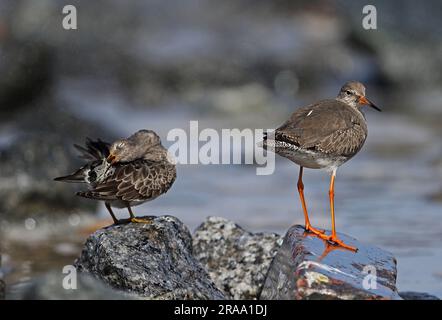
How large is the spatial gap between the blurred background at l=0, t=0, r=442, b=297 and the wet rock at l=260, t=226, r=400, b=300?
131 centimetres

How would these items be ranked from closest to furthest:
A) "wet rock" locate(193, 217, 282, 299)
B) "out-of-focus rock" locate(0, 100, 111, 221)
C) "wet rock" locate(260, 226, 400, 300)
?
"wet rock" locate(260, 226, 400, 300)
"wet rock" locate(193, 217, 282, 299)
"out-of-focus rock" locate(0, 100, 111, 221)

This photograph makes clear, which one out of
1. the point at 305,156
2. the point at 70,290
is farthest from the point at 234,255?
the point at 70,290

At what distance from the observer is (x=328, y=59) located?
19.3 meters

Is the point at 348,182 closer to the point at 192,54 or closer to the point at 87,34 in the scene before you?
the point at 192,54

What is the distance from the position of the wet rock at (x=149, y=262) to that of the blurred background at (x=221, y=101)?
201 centimetres

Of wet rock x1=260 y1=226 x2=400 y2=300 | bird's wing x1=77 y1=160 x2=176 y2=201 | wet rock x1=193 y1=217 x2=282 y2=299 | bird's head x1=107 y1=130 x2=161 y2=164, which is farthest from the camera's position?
wet rock x1=193 y1=217 x2=282 y2=299

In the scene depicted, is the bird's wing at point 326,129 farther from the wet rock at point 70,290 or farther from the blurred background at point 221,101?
the wet rock at point 70,290

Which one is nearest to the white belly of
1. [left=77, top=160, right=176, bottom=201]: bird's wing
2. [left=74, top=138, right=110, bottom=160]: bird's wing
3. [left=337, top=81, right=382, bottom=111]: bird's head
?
[left=337, top=81, right=382, bottom=111]: bird's head

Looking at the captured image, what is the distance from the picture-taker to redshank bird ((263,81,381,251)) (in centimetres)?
653

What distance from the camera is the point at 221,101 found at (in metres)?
17.8

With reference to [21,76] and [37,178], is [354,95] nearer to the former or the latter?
[37,178]

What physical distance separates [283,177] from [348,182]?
0.95m

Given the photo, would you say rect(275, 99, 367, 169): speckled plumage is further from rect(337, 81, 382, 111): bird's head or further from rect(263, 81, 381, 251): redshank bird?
rect(337, 81, 382, 111): bird's head
